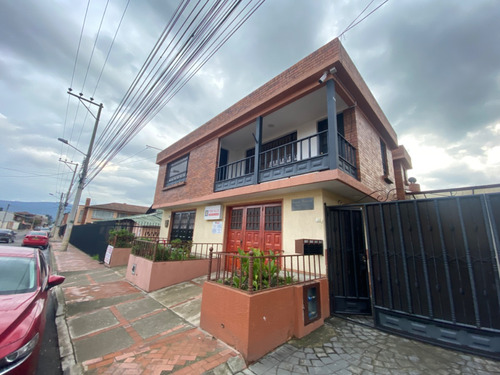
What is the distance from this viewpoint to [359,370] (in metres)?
2.81

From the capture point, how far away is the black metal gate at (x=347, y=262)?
4.71 metres

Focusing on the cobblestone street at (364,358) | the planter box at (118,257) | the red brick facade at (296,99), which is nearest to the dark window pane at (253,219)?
the red brick facade at (296,99)

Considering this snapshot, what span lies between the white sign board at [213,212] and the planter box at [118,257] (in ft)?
16.0

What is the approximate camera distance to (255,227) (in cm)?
725

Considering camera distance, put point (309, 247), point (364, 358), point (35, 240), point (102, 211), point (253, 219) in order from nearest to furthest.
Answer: point (364, 358) → point (309, 247) → point (253, 219) → point (35, 240) → point (102, 211)

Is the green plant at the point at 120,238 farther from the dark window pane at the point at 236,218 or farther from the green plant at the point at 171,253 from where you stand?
the dark window pane at the point at 236,218

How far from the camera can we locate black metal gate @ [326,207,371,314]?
471 cm

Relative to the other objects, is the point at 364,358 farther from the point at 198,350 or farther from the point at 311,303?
the point at 198,350

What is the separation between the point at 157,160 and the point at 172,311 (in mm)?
10416

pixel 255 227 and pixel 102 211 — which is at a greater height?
pixel 102 211

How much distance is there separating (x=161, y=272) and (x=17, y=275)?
136 inches

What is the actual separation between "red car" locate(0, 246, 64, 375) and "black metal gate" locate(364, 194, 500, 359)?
521 centimetres

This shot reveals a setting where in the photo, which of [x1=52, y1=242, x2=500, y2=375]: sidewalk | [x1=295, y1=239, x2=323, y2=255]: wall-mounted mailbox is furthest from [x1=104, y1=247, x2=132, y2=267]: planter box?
[x1=295, y1=239, x2=323, y2=255]: wall-mounted mailbox

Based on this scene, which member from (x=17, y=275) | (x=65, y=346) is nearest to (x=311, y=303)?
(x=65, y=346)
